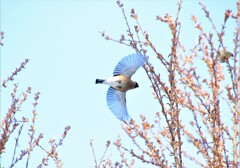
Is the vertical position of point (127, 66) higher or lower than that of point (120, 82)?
higher

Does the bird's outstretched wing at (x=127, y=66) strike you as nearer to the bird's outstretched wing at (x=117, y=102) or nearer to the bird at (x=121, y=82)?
the bird at (x=121, y=82)

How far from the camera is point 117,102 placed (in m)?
3.94

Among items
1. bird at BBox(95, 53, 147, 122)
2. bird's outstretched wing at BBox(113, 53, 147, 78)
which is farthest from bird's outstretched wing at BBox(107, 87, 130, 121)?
bird's outstretched wing at BBox(113, 53, 147, 78)

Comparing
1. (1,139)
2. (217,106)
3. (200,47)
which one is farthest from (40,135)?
(200,47)

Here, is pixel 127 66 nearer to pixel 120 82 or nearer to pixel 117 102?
pixel 120 82

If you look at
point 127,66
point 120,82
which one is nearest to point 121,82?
point 120,82

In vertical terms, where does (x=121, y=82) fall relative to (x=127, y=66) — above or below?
below

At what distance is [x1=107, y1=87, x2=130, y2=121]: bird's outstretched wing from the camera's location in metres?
3.86

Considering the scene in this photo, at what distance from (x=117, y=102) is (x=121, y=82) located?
12.1 inches

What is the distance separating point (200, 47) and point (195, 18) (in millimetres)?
392

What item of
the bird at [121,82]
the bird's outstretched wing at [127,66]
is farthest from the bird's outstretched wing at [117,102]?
the bird's outstretched wing at [127,66]

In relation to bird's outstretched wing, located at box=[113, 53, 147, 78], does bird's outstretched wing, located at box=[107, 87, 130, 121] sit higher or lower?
lower

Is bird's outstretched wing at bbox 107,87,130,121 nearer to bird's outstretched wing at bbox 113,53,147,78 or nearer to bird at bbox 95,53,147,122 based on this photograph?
bird at bbox 95,53,147,122

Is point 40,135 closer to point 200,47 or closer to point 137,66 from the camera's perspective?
point 137,66
